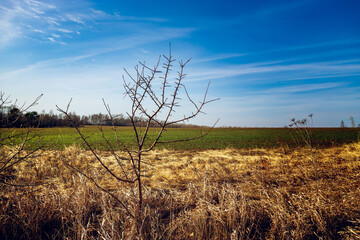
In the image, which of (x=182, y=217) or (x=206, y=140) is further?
(x=206, y=140)

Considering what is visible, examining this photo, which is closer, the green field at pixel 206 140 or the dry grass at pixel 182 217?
the dry grass at pixel 182 217

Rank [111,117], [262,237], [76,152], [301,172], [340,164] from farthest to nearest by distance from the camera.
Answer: [76,152] < [340,164] < [301,172] < [262,237] < [111,117]

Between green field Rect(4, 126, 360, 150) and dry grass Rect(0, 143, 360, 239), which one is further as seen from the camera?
green field Rect(4, 126, 360, 150)

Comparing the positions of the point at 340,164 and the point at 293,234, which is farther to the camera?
the point at 340,164

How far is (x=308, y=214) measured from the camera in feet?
11.3

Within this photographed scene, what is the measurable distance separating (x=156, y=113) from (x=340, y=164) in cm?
727

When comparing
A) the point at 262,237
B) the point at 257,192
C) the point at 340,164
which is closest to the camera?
the point at 262,237

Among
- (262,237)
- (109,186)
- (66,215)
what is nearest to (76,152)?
(109,186)

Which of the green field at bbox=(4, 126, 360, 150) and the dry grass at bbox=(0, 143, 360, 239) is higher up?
the green field at bbox=(4, 126, 360, 150)

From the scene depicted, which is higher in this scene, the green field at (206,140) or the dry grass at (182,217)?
the green field at (206,140)

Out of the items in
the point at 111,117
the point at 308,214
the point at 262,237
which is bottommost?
the point at 262,237

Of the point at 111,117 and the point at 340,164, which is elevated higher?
the point at 111,117

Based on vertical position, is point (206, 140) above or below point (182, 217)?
above

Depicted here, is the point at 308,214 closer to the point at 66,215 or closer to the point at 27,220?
the point at 66,215
